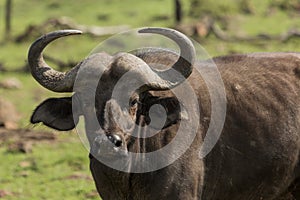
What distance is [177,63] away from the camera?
628 cm

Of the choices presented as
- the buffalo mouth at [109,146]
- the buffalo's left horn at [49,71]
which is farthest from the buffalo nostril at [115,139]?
the buffalo's left horn at [49,71]

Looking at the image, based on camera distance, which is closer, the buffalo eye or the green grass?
the buffalo eye

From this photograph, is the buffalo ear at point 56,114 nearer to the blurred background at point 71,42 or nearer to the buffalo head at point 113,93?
the buffalo head at point 113,93

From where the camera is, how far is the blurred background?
10.7 m

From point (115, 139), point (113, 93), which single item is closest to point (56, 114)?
point (113, 93)

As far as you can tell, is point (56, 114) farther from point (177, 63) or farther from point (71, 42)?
point (71, 42)

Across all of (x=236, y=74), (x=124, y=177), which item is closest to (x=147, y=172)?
(x=124, y=177)

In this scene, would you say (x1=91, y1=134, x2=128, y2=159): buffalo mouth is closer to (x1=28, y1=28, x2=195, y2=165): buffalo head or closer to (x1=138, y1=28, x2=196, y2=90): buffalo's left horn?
(x1=28, y1=28, x2=195, y2=165): buffalo head

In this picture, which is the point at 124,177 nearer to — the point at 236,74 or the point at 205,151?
the point at 205,151

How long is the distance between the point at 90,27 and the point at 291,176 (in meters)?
16.6

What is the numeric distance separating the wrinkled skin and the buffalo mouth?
0.32 metres

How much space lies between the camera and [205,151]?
6.53 meters

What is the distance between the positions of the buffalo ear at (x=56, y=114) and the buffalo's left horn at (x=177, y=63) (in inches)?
35.7

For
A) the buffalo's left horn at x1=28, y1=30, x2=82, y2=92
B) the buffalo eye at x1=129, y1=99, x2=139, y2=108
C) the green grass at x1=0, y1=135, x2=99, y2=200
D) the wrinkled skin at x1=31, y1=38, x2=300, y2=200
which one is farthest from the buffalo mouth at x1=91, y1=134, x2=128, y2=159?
the green grass at x1=0, y1=135, x2=99, y2=200
